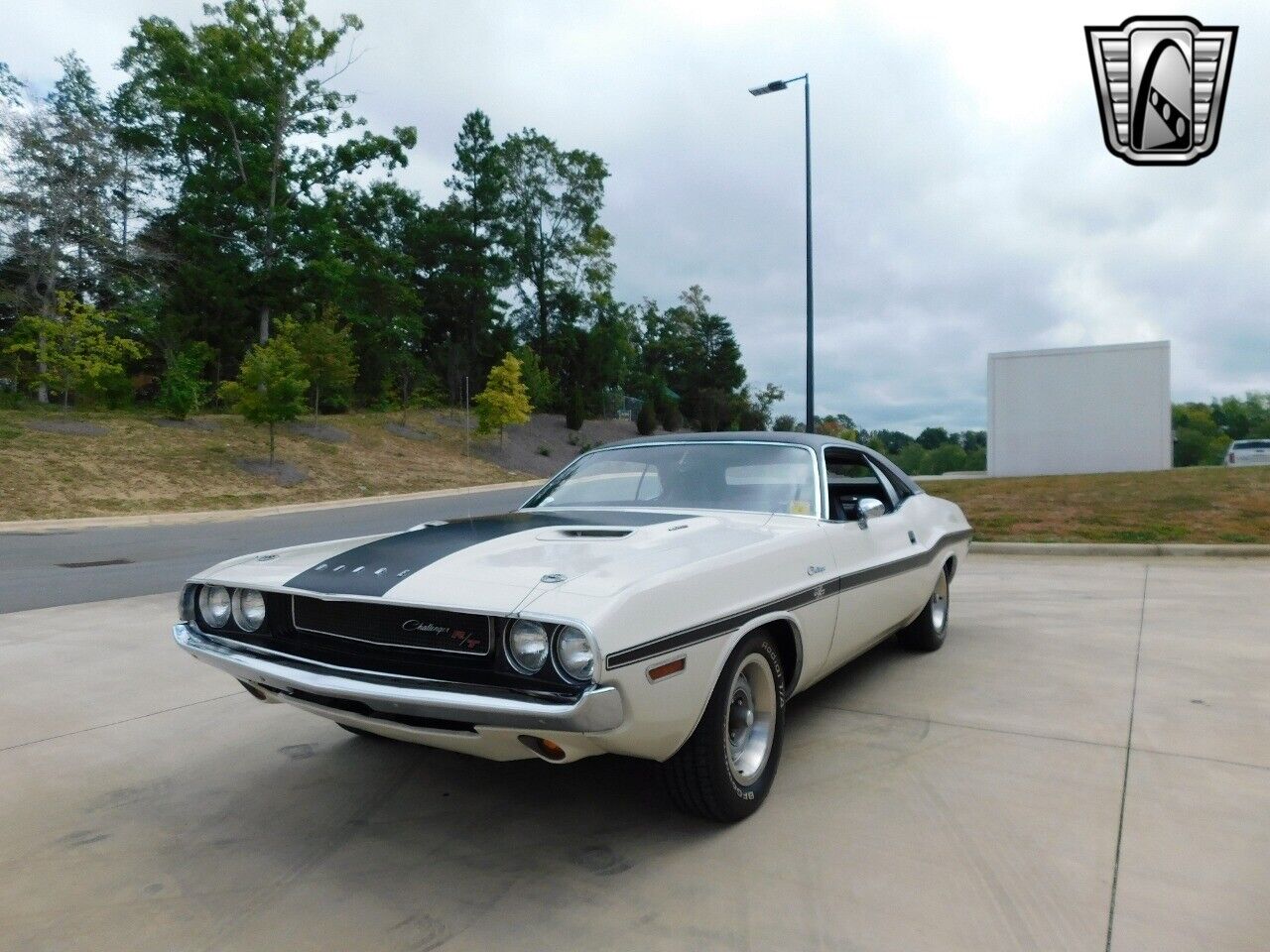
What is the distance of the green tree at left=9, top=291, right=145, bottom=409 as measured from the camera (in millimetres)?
22000

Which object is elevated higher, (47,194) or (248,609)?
(47,194)

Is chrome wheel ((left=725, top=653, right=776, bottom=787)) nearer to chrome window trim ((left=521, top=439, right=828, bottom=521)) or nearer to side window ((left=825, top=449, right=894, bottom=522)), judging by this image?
chrome window trim ((left=521, top=439, right=828, bottom=521))

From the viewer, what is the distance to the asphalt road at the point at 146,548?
8.57m

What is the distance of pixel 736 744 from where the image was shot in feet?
10.6

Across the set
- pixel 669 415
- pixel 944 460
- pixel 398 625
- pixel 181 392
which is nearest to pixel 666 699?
pixel 398 625

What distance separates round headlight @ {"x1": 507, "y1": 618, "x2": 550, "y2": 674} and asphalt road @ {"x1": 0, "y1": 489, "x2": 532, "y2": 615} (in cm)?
536

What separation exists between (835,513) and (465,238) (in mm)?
40454

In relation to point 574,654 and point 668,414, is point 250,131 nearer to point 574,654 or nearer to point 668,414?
point 668,414

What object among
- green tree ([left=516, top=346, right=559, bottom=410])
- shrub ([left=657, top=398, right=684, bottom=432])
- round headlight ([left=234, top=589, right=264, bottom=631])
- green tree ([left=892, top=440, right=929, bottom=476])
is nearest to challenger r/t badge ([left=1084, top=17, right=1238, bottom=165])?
round headlight ([left=234, top=589, right=264, bottom=631])

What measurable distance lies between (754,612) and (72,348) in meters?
24.9

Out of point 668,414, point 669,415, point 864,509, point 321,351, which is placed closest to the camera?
point 864,509

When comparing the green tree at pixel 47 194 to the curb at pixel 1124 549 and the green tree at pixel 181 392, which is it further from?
the curb at pixel 1124 549

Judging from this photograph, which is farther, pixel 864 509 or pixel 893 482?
pixel 893 482

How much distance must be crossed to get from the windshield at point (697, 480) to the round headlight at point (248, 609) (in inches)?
58.8
